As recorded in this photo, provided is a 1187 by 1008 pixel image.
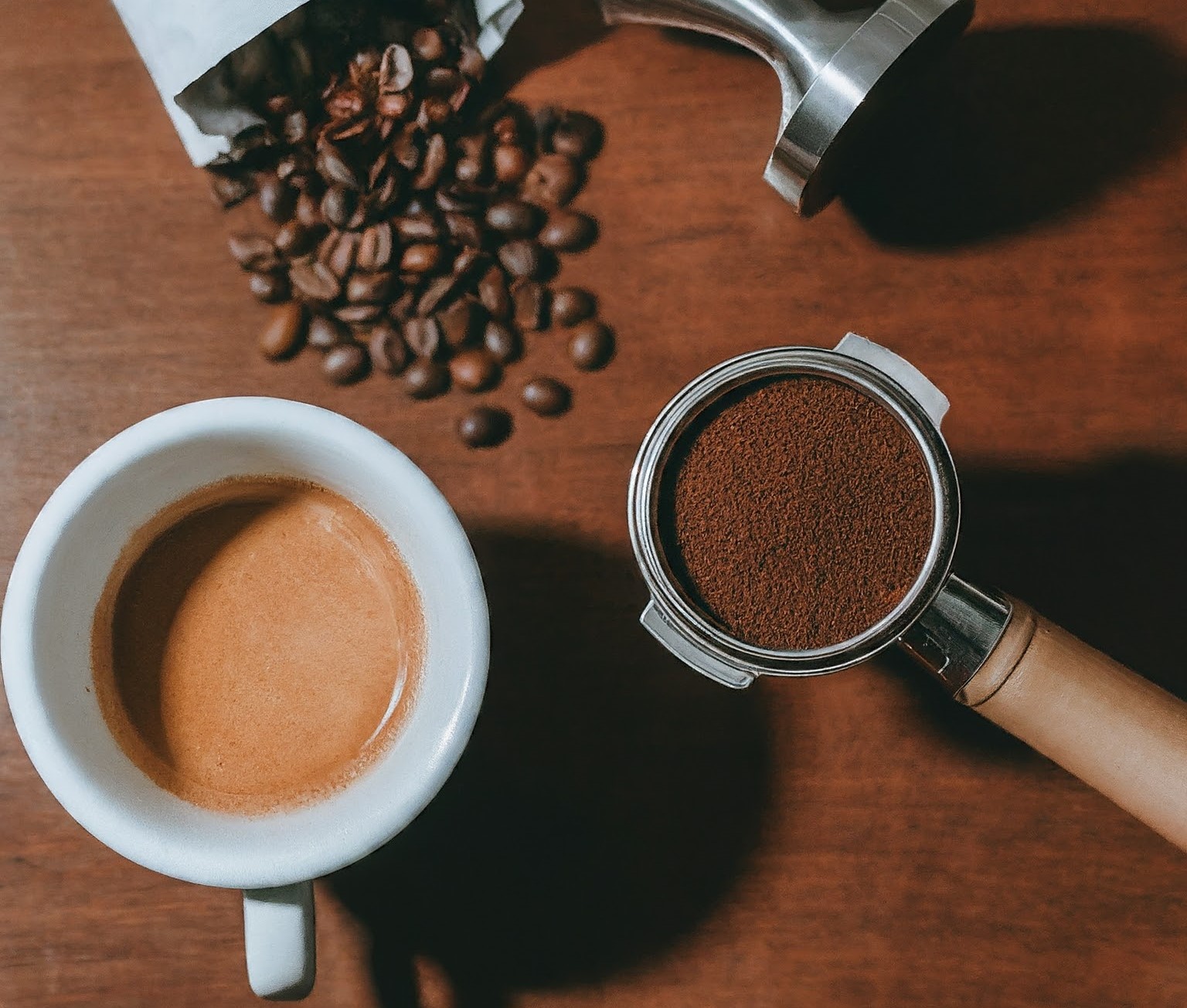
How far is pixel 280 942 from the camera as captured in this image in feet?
1.93

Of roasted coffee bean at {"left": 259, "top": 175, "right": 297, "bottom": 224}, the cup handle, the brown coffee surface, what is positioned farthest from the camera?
roasted coffee bean at {"left": 259, "top": 175, "right": 297, "bottom": 224}

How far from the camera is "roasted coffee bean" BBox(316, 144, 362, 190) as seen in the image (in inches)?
30.5

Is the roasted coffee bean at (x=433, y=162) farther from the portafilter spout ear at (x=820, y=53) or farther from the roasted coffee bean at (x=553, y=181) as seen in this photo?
the portafilter spout ear at (x=820, y=53)

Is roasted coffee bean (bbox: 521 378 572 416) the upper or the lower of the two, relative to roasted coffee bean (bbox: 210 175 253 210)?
lower

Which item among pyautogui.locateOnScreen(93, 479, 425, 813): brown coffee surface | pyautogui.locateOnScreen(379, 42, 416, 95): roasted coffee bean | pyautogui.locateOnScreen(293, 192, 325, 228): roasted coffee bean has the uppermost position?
pyautogui.locateOnScreen(379, 42, 416, 95): roasted coffee bean

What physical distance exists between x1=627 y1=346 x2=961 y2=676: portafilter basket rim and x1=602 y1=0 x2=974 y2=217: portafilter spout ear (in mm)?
166

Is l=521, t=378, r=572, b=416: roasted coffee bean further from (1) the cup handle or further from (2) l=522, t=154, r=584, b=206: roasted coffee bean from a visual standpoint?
(1) the cup handle

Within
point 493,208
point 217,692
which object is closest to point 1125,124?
point 493,208

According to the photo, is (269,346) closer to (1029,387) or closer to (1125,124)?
(1029,387)

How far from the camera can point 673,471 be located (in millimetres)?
671

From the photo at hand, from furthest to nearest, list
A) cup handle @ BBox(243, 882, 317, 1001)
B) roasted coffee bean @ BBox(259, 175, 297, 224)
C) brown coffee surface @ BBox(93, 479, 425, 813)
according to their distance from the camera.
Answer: roasted coffee bean @ BBox(259, 175, 297, 224) → brown coffee surface @ BBox(93, 479, 425, 813) → cup handle @ BBox(243, 882, 317, 1001)

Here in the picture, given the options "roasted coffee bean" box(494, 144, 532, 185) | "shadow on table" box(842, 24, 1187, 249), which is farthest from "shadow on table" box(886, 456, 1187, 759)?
"roasted coffee bean" box(494, 144, 532, 185)

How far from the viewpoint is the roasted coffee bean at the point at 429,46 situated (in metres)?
0.78

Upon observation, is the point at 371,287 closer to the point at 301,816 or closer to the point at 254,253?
the point at 254,253
